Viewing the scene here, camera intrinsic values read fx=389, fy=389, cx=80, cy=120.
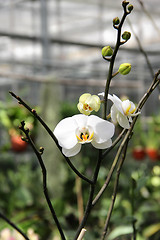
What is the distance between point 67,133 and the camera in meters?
0.36

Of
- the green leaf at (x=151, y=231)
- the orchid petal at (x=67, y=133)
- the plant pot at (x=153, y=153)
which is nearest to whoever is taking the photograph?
the orchid petal at (x=67, y=133)

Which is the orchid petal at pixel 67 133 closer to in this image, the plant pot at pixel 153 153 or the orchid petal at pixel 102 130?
the orchid petal at pixel 102 130

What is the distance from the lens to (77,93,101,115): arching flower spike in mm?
370

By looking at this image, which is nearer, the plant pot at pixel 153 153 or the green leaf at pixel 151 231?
the green leaf at pixel 151 231

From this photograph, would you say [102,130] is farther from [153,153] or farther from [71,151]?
[153,153]

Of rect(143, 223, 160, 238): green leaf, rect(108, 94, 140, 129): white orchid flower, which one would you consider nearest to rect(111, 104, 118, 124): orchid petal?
rect(108, 94, 140, 129): white orchid flower

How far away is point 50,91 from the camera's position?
1497mm

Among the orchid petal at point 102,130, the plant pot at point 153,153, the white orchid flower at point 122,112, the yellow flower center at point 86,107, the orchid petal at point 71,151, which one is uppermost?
the plant pot at point 153,153

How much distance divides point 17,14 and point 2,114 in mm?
3678

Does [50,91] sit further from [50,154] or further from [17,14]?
[17,14]

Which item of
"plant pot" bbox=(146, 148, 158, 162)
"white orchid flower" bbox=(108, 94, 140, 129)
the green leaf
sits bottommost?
"white orchid flower" bbox=(108, 94, 140, 129)

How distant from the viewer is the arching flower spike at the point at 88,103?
0.37 m

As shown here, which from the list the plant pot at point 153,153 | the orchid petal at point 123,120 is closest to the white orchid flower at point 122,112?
the orchid petal at point 123,120

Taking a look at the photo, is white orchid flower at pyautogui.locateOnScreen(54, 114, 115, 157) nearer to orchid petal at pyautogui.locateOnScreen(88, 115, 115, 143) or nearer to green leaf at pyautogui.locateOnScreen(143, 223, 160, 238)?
orchid petal at pyautogui.locateOnScreen(88, 115, 115, 143)
